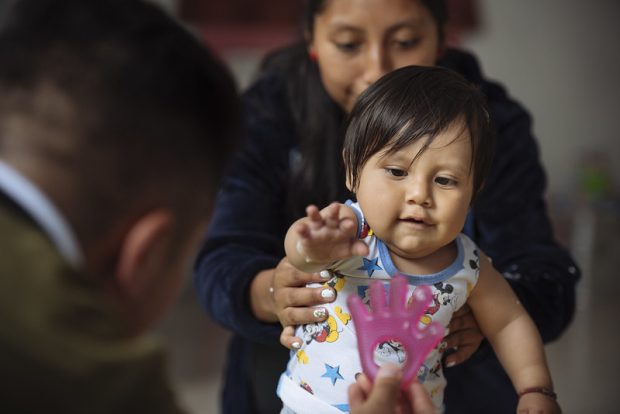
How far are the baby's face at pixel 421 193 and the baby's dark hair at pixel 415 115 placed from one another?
0.4 inches

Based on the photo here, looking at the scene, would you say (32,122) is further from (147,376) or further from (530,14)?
(530,14)

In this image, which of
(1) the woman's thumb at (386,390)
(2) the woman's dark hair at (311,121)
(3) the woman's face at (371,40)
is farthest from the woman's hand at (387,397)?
(3) the woman's face at (371,40)

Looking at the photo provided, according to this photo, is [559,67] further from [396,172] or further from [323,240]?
[323,240]

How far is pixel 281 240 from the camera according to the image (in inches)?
42.1

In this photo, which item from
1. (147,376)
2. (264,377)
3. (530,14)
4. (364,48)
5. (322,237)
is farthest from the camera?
(530,14)

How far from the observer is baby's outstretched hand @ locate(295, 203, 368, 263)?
2.28ft

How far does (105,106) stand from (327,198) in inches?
17.9

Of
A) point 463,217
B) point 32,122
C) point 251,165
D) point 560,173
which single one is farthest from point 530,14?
point 32,122

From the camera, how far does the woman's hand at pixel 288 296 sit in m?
0.83

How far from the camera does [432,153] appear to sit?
0.77m

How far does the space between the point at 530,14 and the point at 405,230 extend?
275 centimetres

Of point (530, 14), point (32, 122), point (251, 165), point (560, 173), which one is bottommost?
point (560, 173)

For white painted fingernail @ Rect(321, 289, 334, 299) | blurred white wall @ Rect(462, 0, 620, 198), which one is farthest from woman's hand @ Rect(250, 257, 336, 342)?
blurred white wall @ Rect(462, 0, 620, 198)

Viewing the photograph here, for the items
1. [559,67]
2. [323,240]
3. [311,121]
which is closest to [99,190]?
[323,240]
